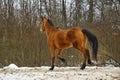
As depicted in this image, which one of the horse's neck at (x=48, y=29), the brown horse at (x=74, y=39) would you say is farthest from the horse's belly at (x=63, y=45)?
the horse's neck at (x=48, y=29)

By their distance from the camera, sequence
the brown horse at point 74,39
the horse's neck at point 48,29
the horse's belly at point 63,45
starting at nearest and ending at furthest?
the brown horse at point 74,39
the horse's belly at point 63,45
the horse's neck at point 48,29

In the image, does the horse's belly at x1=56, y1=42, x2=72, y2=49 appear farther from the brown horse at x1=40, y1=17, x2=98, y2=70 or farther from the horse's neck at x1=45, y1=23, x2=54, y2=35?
the horse's neck at x1=45, y1=23, x2=54, y2=35

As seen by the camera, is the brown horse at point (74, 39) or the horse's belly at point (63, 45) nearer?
the brown horse at point (74, 39)

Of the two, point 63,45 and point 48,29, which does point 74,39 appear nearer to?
point 63,45

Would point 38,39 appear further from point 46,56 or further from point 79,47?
point 79,47

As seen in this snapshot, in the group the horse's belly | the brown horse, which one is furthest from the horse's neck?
the horse's belly

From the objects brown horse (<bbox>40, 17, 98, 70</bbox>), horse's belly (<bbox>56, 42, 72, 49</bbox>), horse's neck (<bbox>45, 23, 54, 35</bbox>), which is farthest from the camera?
horse's neck (<bbox>45, 23, 54, 35</bbox>)

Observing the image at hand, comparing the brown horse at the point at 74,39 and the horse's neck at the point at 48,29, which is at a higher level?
the horse's neck at the point at 48,29

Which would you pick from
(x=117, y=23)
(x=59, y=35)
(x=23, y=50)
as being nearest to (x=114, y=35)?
(x=117, y=23)

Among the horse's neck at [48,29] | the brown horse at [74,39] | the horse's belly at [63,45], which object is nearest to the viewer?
the brown horse at [74,39]

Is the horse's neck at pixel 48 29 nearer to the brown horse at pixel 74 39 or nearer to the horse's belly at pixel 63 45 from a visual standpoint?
the brown horse at pixel 74 39

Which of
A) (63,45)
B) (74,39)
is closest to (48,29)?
(63,45)

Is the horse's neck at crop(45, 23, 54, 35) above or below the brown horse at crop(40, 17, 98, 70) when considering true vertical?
above

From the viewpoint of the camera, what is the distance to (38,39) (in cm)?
1650
